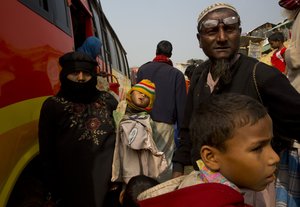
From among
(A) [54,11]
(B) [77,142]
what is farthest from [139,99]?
(A) [54,11]

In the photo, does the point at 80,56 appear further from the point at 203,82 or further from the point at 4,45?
the point at 203,82

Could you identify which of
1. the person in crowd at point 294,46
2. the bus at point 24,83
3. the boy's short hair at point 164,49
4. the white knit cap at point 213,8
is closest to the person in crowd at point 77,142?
the bus at point 24,83

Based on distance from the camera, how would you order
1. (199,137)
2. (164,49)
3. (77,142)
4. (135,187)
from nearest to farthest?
(199,137), (135,187), (77,142), (164,49)

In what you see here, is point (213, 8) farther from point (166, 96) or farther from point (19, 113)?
point (166, 96)

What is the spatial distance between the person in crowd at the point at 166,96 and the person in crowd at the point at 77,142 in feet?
4.56

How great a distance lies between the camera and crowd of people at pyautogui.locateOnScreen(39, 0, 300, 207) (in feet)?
4.03

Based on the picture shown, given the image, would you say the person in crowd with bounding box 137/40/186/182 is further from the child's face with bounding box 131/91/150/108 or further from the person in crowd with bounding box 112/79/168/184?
the person in crowd with bounding box 112/79/168/184

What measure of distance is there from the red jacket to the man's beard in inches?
29.5

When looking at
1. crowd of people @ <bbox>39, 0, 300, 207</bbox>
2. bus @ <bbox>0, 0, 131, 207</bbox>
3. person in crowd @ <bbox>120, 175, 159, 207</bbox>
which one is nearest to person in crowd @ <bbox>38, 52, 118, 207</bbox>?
crowd of people @ <bbox>39, 0, 300, 207</bbox>

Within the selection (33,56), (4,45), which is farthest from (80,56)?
(4,45)

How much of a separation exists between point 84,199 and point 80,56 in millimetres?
1107

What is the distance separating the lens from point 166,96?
4258 millimetres

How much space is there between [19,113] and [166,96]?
236 cm

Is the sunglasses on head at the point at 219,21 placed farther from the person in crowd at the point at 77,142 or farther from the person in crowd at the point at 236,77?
the person in crowd at the point at 77,142
